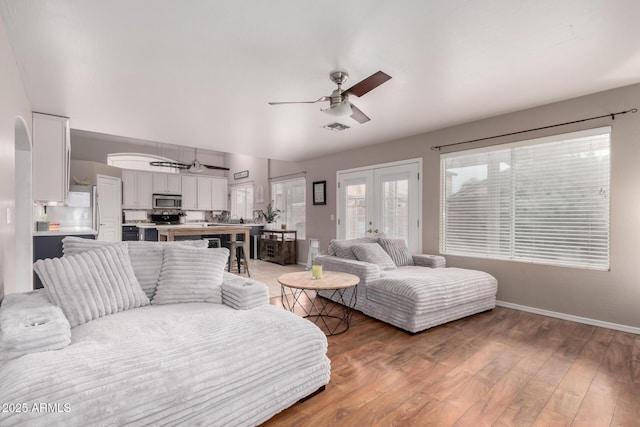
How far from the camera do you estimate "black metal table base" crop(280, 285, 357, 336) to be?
10.3 feet

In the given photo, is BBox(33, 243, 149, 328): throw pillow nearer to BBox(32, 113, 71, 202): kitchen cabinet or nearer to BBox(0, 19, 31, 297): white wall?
BBox(0, 19, 31, 297): white wall

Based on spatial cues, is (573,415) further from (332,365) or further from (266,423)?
(266,423)

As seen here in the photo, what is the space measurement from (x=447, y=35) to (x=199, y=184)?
827 centimetres

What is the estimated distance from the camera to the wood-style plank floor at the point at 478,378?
174cm

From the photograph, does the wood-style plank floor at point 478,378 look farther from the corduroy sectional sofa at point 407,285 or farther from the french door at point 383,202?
the french door at point 383,202

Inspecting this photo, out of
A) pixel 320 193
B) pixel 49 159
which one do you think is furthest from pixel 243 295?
pixel 320 193

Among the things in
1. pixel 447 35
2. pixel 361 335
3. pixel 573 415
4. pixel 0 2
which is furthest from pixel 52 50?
pixel 573 415

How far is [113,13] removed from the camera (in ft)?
6.35

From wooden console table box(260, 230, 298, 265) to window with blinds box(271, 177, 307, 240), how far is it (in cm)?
25

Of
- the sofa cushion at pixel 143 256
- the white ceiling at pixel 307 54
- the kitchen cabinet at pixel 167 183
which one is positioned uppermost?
the white ceiling at pixel 307 54

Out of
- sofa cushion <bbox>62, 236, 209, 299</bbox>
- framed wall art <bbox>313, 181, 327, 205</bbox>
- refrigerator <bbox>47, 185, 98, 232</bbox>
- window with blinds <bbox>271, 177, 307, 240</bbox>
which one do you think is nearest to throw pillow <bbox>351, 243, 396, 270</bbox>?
sofa cushion <bbox>62, 236, 209, 299</bbox>

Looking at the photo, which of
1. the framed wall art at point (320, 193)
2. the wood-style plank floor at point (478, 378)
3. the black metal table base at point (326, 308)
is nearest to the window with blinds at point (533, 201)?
the wood-style plank floor at point (478, 378)

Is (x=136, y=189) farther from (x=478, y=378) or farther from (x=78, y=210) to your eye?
(x=478, y=378)

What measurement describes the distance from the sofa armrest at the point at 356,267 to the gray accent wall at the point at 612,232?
5.14ft
